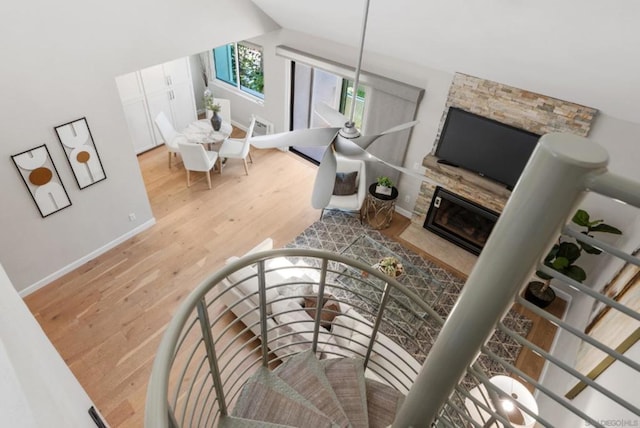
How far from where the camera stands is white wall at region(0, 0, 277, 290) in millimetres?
3537

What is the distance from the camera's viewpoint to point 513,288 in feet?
2.50

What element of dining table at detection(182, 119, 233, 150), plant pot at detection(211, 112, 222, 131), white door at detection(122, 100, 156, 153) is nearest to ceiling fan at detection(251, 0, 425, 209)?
dining table at detection(182, 119, 233, 150)

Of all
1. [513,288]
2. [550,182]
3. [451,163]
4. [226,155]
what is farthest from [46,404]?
[226,155]

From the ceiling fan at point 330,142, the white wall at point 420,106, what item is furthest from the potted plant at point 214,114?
the ceiling fan at point 330,142

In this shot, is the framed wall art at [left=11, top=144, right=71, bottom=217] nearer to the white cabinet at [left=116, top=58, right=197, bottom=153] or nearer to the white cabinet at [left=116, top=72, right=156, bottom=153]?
the white cabinet at [left=116, top=72, right=156, bottom=153]

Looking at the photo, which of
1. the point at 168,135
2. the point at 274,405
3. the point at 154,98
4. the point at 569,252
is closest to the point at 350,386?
the point at 274,405

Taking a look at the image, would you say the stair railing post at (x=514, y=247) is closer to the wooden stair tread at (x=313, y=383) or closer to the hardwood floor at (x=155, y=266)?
the wooden stair tread at (x=313, y=383)

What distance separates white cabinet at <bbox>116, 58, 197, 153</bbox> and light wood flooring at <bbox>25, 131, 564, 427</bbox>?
1.41ft

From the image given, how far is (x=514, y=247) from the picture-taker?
28.2 inches

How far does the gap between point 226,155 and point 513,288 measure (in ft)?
20.7

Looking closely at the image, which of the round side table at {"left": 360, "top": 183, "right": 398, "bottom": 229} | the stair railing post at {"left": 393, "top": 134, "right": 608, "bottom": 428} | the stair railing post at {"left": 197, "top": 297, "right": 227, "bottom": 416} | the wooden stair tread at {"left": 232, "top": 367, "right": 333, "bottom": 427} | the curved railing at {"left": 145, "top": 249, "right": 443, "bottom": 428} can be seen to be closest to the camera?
the stair railing post at {"left": 393, "top": 134, "right": 608, "bottom": 428}

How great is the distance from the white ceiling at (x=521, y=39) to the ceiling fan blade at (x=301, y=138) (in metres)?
1.46

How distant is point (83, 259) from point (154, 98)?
330 cm

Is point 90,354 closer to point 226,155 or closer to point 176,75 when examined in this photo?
point 226,155
